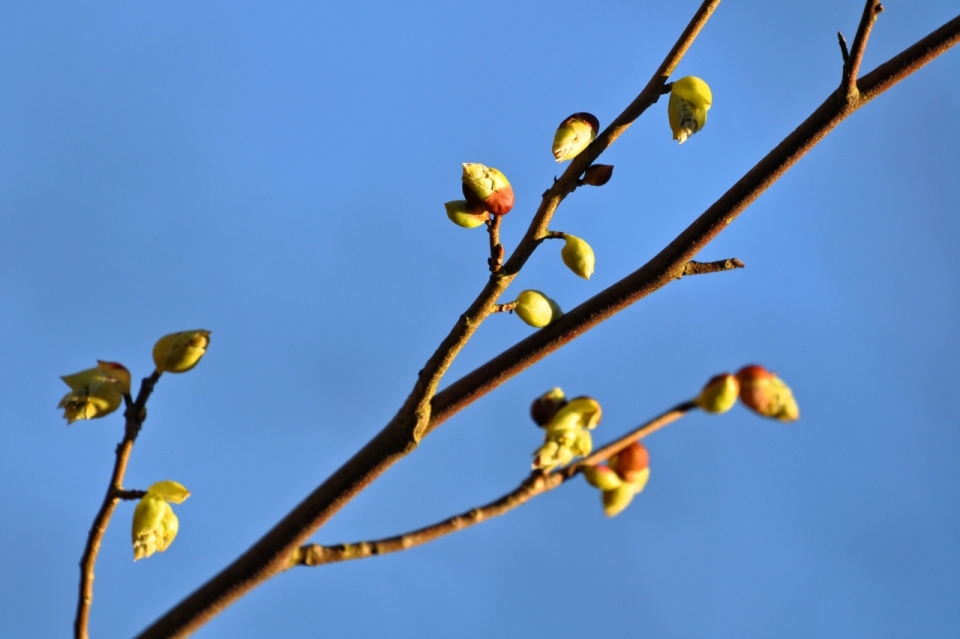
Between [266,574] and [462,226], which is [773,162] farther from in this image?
[266,574]

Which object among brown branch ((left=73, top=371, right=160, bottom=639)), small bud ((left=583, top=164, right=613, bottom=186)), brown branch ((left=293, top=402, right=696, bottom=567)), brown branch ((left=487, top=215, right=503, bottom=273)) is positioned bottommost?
brown branch ((left=293, top=402, right=696, bottom=567))

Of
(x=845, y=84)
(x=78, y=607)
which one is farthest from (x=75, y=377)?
(x=845, y=84)

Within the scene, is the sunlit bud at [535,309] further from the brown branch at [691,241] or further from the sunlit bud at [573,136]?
the sunlit bud at [573,136]

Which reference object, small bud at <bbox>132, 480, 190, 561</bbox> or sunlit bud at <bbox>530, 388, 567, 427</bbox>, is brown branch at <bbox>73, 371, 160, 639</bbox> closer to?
small bud at <bbox>132, 480, 190, 561</bbox>

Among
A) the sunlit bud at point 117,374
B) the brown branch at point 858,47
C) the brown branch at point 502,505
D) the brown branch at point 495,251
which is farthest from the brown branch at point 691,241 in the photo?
the sunlit bud at point 117,374

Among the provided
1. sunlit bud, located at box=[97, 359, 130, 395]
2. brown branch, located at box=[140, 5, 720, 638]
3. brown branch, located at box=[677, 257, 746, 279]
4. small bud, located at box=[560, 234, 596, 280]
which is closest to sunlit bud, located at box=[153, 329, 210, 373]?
sunlit bud, located at box=[97, 359, 130, 395]
